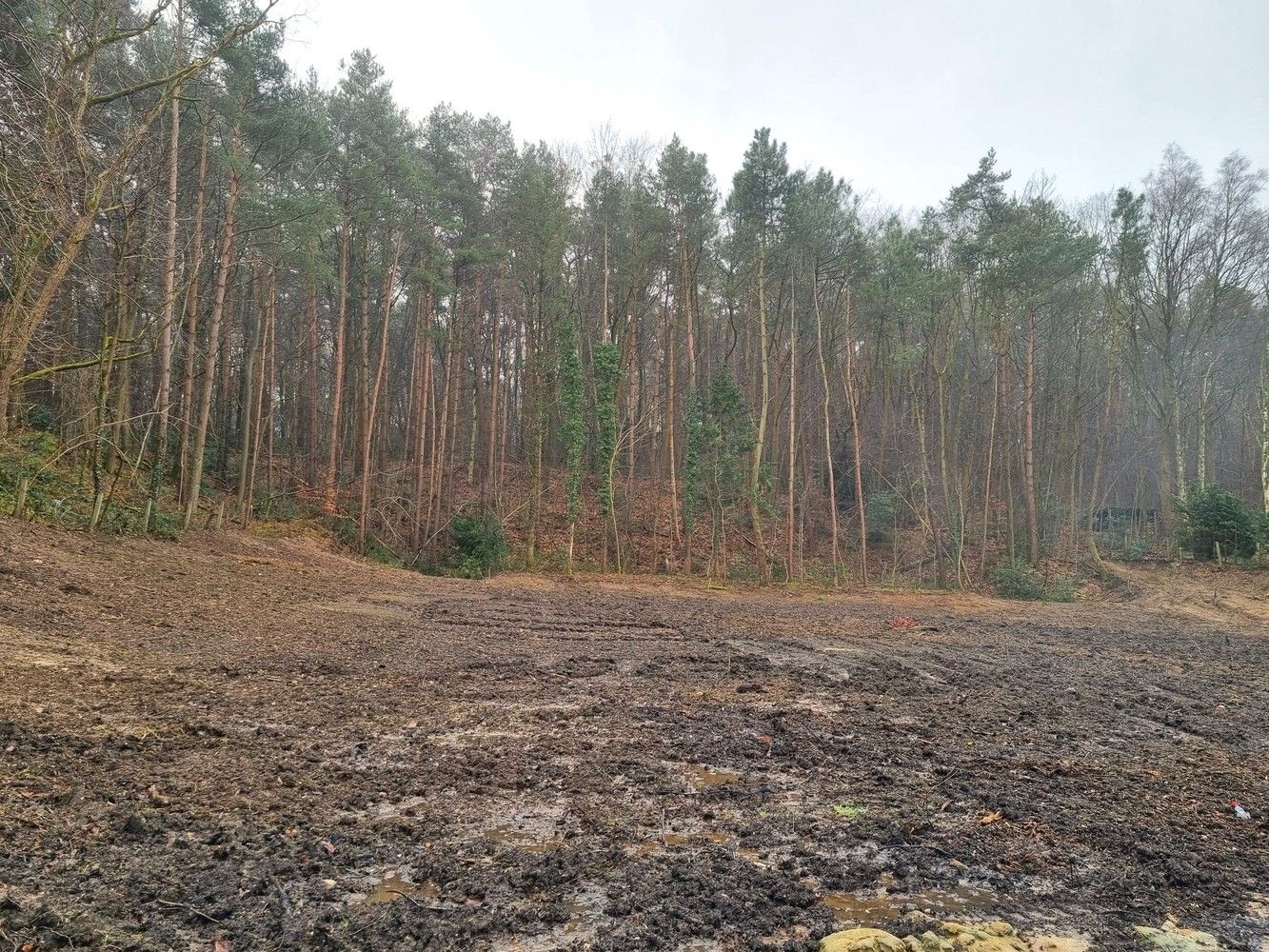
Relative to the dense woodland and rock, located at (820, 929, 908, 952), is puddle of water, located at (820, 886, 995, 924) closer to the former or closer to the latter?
rock, located at (820, 929, 908, 952)

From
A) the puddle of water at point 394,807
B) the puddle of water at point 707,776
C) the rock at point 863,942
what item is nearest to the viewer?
the rock at point 863,942

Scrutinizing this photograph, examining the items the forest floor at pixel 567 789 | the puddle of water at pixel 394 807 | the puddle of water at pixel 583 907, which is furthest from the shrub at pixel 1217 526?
the puddle of water at pixel 394 807

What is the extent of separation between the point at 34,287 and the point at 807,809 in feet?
36.5

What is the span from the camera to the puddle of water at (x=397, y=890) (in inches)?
101

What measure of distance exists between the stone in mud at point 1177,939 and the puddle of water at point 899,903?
0.50 meters

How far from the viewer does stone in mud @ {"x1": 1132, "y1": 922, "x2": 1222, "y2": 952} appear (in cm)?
241

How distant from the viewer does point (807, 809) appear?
364 centimetres

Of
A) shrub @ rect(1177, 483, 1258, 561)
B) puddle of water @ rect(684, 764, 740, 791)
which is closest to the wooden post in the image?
puddle of water @ rect(684, 764, 740, 791)

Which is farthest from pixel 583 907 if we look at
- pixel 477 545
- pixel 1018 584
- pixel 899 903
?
pixel 1018 584

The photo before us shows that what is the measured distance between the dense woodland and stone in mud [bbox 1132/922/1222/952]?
47.6ft

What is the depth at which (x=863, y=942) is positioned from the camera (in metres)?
2.28

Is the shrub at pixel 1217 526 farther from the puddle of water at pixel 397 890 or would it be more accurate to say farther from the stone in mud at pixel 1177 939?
the puddle of water at pixel 397 890

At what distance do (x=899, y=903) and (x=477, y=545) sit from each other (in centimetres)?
1943

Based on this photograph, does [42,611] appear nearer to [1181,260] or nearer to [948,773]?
[948,773]
